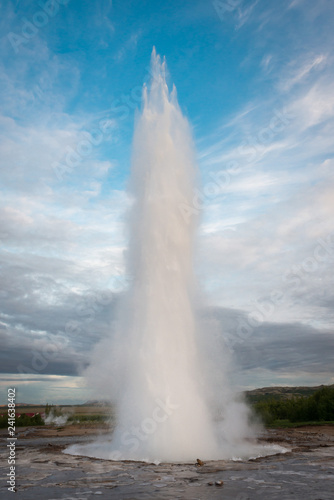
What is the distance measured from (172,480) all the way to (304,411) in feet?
174

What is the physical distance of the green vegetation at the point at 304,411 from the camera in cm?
5509

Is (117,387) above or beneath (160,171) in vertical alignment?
beneath

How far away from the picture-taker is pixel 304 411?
5856 centimetres

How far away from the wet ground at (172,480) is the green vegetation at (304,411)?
135 ft

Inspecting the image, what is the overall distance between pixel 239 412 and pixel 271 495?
947 inches

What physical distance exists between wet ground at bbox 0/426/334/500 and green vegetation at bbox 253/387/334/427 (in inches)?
1619

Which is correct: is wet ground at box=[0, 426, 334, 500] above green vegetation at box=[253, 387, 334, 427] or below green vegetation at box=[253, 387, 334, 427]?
above

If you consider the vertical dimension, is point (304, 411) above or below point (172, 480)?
below

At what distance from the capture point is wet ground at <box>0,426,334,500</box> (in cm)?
1132

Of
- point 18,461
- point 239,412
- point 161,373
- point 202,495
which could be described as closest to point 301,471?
point 202,495

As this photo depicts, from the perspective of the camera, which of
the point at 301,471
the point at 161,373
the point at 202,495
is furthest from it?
the point at 161,373

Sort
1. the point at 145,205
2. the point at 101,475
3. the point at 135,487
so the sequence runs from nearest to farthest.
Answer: the point at 135,487, the point at 101,475, the point at 145,205

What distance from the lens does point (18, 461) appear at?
19344 mm

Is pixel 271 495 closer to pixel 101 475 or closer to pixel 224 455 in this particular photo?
pixel 101 475
